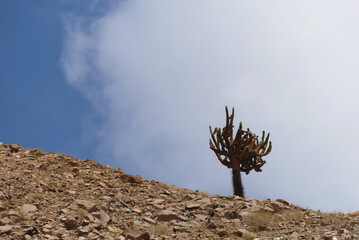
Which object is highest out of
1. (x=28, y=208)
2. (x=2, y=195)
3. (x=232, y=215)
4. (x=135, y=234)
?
(x=2, y=195)

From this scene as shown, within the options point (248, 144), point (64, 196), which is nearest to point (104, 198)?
point (64, 196)

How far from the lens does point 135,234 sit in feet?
40.7

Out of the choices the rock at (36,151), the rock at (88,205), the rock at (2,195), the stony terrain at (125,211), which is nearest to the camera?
the stony terrain at (125,211)

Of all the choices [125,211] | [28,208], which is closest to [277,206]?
[125,211]

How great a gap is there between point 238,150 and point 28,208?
38.5 ft

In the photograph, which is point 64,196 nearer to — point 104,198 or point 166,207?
point 104,198

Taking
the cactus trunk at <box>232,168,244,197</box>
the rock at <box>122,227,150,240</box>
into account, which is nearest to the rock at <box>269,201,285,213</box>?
the cactus trunk at <box>232,168,244,197</box>

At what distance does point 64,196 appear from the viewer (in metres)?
14.7

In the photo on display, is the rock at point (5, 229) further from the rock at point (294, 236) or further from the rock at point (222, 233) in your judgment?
the rock at point (294, 236)

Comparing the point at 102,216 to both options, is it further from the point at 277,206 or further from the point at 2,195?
the point at 277,206

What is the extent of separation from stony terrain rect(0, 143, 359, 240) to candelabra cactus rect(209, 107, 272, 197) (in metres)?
4.73

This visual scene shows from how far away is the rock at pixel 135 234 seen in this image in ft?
40.3

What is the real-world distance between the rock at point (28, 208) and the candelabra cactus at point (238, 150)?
10.9m

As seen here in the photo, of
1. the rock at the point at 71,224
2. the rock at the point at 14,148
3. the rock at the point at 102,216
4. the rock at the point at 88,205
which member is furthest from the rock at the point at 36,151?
the rock at the point at 71,224
